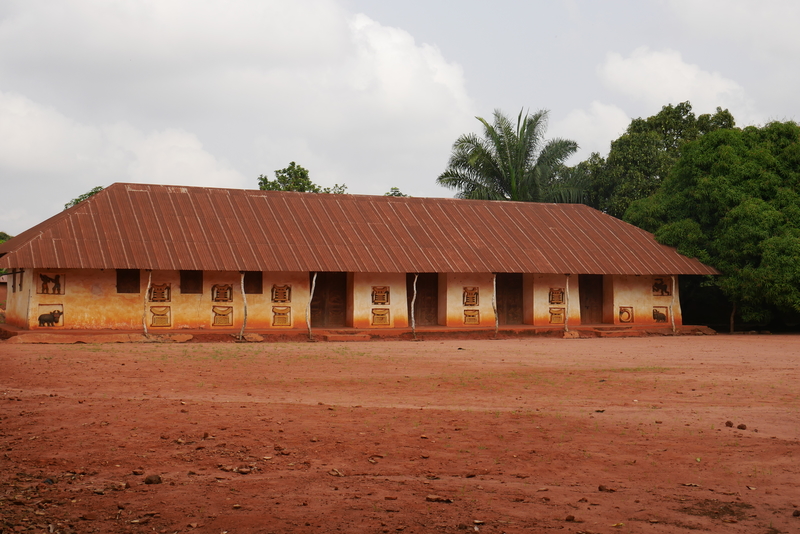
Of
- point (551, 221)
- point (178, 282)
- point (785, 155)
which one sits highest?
point (785, 155)

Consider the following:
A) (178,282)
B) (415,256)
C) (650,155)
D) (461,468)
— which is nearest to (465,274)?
(415,256)

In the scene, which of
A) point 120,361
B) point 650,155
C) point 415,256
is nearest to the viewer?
point 120,361

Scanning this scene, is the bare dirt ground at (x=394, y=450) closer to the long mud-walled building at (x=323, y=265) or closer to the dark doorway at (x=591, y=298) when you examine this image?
the long mud-walled building at (x=323, y=265)

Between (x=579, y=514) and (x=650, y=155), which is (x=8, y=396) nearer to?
(x=579, y=514)

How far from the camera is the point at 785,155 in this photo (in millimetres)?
25719

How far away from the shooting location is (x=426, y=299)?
24.7 m

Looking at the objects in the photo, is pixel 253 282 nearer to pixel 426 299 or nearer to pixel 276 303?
pixel 276 303

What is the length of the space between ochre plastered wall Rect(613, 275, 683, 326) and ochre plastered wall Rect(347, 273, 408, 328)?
292 inches

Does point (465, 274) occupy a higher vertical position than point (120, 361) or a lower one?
higher

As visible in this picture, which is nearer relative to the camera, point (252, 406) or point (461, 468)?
point (461, 468)

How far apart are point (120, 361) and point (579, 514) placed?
10880 millimetres

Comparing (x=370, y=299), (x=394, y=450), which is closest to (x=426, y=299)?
(x=370, y=299)

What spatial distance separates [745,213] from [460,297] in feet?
31.2

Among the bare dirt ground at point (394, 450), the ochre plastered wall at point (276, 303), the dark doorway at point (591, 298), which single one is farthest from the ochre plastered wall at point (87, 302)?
the dark doorway at point (591, 298)
